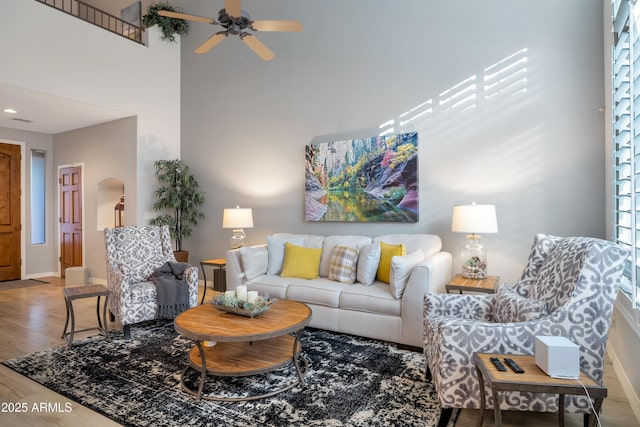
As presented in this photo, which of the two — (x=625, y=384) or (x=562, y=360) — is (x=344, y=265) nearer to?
(x=625, y=384)

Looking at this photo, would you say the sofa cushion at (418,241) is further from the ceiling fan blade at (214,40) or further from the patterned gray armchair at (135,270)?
the ceiling fan blade at (214,40)

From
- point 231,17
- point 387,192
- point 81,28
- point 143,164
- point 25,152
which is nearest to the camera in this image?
point 231,17

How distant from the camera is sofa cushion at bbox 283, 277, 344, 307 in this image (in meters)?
3.67

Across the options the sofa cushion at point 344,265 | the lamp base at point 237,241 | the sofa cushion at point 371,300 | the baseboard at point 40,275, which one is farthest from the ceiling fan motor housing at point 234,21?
the baseboard at point 40,275

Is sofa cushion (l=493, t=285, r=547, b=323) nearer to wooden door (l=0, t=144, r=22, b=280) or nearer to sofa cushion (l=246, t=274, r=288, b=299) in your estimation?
sofa cushion (l=246, t=274, r=288, b=299)

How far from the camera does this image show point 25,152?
22.6 feet

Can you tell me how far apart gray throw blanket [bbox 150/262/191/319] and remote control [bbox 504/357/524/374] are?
3.09m

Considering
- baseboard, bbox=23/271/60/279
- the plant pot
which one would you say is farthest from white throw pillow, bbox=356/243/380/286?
baseboard, bbox=23/271/60/279

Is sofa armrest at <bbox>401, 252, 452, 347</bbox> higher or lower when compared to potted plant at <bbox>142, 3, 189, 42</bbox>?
lower

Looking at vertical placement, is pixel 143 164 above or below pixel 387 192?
above

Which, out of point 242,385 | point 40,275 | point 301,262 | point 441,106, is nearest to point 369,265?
point 301,262

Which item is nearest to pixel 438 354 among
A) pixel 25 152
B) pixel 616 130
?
pixel 616 130

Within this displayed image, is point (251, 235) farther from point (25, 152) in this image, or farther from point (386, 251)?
point (25, 152)

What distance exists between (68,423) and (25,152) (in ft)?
21.4
